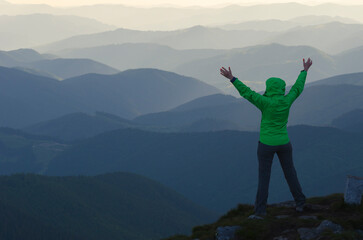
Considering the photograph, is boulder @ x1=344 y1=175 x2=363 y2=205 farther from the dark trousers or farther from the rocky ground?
the dark trousers

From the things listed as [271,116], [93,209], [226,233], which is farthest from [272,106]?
[93,209]

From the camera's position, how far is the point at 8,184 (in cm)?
16350

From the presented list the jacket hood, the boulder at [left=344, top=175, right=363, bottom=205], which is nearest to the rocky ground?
the boulder at [left=344, top=175, right=363, bottom=205]

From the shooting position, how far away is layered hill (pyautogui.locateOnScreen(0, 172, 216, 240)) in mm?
140250

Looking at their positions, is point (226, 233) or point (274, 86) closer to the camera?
point (274, 86)

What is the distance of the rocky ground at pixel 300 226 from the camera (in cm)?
1511

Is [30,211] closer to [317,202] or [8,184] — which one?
[8,184]

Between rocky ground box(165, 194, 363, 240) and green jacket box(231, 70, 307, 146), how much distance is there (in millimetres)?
2475

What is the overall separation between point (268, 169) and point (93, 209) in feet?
507

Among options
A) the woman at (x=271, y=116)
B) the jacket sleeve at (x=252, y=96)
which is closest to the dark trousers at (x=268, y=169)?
the woman at (x=271, y=116)

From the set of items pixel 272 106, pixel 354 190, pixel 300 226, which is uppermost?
pixel 272 106

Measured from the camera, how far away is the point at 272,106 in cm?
1633

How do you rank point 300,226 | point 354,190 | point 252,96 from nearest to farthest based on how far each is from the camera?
point 300,226 → point 252,96 → point 354,190

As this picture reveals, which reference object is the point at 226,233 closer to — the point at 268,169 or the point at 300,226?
the point at 300,226
